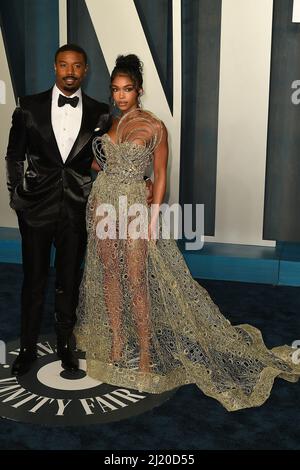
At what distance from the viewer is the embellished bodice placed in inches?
116

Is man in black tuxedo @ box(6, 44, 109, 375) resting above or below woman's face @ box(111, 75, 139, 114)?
below

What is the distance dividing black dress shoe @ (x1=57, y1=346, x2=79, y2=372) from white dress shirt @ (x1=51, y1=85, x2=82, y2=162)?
996mm

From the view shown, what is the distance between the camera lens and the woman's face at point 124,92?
286 cm

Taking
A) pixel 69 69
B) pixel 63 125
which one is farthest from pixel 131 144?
pixel 69 69

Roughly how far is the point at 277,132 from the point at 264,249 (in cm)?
92

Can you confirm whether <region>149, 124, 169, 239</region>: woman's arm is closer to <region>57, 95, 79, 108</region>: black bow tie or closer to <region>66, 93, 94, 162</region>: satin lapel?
<region>66, 93, 94, 162</region>: satin lapel

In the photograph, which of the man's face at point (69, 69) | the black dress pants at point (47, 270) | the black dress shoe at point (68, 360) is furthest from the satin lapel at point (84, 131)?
the black dress shoe at point (68, 360)

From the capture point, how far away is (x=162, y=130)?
2.97 m

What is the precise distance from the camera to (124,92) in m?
2.88

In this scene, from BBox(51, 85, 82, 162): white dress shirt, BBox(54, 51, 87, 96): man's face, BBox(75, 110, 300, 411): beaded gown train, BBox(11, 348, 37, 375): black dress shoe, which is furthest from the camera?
BBox(11, 348, 37, 375): black dress shoe

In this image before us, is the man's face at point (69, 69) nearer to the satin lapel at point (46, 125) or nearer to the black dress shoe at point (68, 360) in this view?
the satin lapel at point (46, 125)
